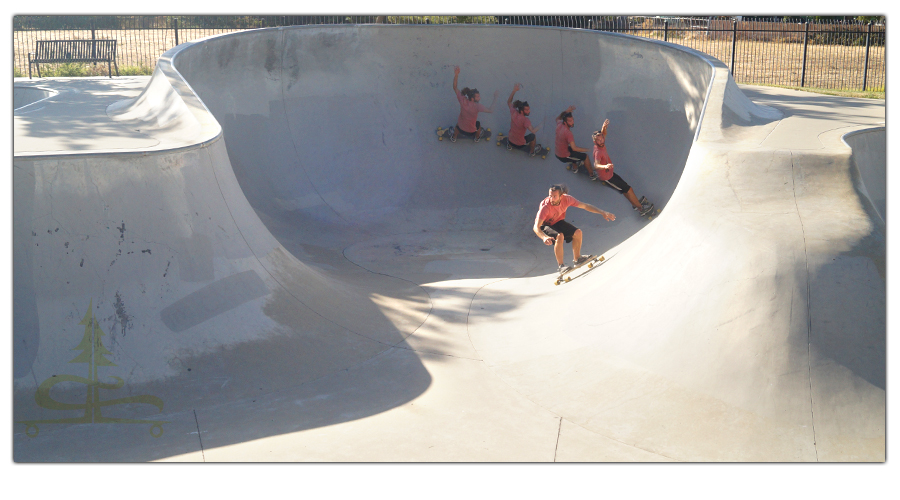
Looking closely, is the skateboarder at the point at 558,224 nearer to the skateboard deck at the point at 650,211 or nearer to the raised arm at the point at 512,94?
the skateboard deck at the point at 650,211

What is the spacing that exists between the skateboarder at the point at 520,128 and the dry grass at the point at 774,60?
7.31 metres

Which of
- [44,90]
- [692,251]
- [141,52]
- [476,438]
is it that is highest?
[141,52]

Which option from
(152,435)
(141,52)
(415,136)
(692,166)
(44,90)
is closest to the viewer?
(152,435)

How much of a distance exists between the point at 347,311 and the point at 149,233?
233 cm

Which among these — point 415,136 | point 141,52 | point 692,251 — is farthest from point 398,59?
point 141,52

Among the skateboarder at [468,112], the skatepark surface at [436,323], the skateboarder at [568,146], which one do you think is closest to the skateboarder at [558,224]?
the skatepark surface at [436,323]

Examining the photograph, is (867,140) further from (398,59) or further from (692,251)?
(398,59)

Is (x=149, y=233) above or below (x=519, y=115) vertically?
below

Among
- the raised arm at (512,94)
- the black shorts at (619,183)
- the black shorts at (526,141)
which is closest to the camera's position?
the black shorts at (619,183)

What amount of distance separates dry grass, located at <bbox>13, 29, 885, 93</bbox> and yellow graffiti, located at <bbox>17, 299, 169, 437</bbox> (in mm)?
12616

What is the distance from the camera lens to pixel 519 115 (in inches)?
485

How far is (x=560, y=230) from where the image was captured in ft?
28.0

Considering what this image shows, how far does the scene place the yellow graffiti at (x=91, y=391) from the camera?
5.54m

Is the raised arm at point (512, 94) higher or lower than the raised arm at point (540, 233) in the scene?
higher
